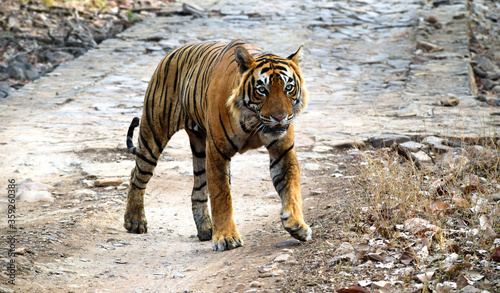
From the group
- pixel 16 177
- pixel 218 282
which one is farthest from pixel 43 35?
pixel 218 282

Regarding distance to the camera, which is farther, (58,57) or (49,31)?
(49,31)

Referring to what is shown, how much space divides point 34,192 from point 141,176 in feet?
4.19

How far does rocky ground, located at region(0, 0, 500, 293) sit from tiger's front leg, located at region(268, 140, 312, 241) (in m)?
0.22

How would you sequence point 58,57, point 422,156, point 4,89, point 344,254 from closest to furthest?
point 344,254
point 422,156
point 4,89
point 58,57

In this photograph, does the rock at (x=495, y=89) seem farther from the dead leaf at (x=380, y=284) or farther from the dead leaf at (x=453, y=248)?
the dead leaf at (x=380, y=284)

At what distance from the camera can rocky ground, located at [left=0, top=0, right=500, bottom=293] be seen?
3.62m

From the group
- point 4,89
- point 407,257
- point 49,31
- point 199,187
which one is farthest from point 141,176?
point 49,31

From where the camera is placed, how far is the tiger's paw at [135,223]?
5.18 meters

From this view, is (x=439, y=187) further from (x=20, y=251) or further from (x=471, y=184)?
(x=20, y=251)

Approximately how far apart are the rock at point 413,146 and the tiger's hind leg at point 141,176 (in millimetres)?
2538

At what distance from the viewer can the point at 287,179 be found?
165 inches

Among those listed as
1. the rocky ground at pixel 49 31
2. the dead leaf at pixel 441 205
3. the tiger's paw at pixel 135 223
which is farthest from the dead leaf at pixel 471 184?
the rocky ground at pixel 49 31

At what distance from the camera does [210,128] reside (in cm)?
431

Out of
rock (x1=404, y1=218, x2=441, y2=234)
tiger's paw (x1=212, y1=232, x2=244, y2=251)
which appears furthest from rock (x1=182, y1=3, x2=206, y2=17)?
rock (x1=404, y1=218, x2=441, y2=234)
